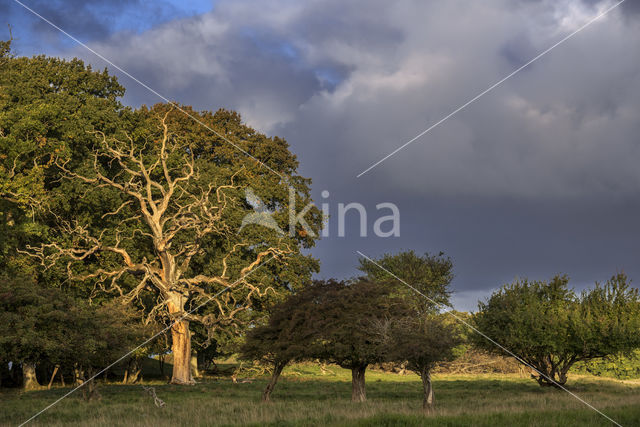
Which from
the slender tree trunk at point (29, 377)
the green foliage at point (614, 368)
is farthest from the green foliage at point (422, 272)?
the slender tree trunk at point (29, 377)

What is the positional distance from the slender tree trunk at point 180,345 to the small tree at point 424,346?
17926mm

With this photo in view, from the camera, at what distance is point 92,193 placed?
3969 cm

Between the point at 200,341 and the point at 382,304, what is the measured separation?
22855 mm

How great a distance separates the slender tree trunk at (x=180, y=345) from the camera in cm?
3812

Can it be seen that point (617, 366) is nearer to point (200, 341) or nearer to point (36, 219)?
point (200, 341)

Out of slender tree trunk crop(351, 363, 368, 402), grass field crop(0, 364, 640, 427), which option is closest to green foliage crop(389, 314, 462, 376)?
grass field crop(0, 364, 640, 427)

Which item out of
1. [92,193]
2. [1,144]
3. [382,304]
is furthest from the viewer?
[92,193]

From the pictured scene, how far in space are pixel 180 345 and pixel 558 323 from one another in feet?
77.5

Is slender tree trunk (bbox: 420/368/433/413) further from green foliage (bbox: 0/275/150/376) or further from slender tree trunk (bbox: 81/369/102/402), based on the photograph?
slender tree trunk (bbox: 81/369/102/402)

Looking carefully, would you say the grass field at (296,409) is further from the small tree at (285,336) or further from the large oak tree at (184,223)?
the large oak tree at (184,223)

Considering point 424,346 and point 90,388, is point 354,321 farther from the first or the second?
point 90,388

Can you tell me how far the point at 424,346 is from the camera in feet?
77.7

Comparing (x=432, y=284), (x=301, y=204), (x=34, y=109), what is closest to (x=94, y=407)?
(x=34, y=109)

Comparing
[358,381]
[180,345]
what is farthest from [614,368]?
[180,345]
